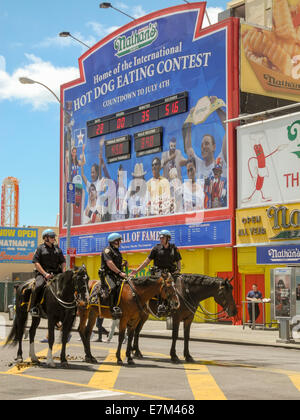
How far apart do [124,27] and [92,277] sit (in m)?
14.7

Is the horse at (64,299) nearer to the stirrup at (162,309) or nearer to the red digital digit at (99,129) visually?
the stirrup at (162,309)

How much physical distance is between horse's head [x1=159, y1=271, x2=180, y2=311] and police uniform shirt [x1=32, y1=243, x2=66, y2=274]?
2144 mm

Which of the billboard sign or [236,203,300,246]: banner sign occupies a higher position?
the billboard sign

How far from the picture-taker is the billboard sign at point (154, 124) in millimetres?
32406

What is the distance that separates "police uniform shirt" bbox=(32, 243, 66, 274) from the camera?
13.9 metres

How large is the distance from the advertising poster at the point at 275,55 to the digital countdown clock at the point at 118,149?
341 inches

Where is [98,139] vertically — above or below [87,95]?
below

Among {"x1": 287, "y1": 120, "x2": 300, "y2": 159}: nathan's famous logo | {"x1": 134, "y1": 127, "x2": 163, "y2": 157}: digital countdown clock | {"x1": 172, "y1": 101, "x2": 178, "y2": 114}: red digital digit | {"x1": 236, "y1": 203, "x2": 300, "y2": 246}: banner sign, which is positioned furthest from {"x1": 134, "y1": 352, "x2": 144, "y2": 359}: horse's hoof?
{"x1": 134, "y1": 127, "x2": 163, "y2": 157}: digital countdown clock

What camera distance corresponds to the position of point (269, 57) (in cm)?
3347

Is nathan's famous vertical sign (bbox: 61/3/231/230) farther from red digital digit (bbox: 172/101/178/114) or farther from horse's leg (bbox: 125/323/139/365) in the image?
horse's leg (bbox: 125/323/139/365)

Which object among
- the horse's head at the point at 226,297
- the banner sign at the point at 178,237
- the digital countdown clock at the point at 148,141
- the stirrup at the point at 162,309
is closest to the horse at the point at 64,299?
the stirrup at the point at 162,309

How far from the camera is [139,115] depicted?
3728 cm

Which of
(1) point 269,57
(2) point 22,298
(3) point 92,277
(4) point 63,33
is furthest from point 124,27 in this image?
(2) point 22,298
